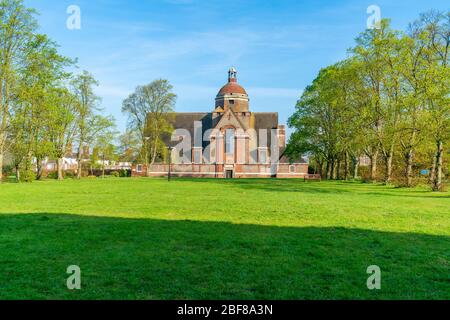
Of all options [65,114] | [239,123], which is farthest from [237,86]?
[65,114]

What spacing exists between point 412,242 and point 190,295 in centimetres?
657

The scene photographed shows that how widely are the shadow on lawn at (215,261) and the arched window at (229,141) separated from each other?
6578 cm

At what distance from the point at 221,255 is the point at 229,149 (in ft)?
228

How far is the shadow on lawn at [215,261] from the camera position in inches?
239

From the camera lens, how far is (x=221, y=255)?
823cm

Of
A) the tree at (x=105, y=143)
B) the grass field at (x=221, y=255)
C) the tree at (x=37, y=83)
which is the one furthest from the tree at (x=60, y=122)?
the grass field at (x=221, y=255)

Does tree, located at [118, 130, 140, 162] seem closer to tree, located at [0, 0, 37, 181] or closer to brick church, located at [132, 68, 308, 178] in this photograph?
brick church, located at [132, 68, 308, 178]

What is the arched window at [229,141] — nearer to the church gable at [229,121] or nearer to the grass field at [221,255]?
the church gable at [229,121]

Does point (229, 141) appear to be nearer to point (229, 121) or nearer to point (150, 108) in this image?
point (229, 121)

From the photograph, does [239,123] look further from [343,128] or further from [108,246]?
[108,246]

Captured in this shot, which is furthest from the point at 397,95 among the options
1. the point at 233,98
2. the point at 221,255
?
the point at 233,98

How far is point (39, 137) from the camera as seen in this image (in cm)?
4422

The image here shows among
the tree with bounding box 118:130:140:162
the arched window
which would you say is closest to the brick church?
the arched window

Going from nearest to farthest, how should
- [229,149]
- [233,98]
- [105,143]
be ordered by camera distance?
[105,143] < [229,149] < [233,98]
